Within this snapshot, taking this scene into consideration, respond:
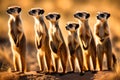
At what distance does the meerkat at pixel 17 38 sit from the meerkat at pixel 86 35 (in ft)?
2.45

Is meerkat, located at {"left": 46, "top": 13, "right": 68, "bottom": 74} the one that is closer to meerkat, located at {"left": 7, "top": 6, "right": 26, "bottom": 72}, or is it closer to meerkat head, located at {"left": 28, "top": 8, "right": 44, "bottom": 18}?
meerkat head, located at {"left": 28, "top": 8, "right": 44, "bottom": 18}

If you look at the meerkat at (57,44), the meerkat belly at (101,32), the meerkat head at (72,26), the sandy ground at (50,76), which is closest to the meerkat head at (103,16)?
the meerkat belly at (101,32)

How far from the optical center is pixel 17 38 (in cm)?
912

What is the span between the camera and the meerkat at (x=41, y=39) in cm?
906

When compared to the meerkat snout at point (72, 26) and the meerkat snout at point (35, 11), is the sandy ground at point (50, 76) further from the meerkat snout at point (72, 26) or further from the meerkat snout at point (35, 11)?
the meerkat snout at point (35, 11)

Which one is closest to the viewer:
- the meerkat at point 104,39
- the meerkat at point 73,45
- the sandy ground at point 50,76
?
the sandy ground at point 50,76

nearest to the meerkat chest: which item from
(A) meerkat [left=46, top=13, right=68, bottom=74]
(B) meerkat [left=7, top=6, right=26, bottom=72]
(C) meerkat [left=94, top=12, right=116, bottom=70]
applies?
(C) meerkat [left=94, top=12, right=116, bottom=70]

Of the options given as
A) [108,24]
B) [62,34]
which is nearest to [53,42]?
[62,34]

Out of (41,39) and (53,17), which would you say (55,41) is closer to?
(41,39)

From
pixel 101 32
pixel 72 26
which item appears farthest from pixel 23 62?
pixel 101 32

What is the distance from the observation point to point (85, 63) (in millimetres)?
9125

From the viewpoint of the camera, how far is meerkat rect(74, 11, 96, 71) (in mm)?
9078

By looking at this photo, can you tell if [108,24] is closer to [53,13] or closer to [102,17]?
[102,17]

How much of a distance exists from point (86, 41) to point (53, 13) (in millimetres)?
566
